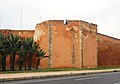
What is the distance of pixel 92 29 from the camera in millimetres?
44188

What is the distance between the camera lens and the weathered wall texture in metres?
40.2

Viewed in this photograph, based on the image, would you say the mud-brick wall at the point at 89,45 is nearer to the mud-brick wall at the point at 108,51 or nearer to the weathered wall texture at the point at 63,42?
the weathered wall texture at the point at 63,42

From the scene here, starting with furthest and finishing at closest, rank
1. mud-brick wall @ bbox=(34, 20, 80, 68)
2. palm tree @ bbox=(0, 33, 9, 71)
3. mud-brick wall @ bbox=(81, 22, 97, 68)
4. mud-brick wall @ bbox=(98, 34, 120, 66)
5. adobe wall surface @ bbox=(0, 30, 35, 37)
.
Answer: mud-brick wall @ bbox=(98, 34, 120, 66) → adobe wall surface @ bbox=(0, 30, 35, 37) → mud-brick wall @ bbox=(81, 22, 97, 68) → mud-brick wall @ bbox=(34, 20, 80, 68) → palm tree @ bbox=(0, 33, 9, 71)

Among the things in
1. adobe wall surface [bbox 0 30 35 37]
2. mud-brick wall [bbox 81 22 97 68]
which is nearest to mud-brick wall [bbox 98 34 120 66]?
mud-brick wall [bbox 81 22 97 68]

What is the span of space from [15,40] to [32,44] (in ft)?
9.82

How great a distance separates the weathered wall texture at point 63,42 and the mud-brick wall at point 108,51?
8.55 metres

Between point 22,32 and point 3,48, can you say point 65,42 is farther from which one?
point 3,48

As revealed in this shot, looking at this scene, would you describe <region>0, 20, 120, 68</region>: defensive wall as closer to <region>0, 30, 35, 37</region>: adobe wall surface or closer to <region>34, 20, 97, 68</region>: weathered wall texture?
<region>34, 20, 97, 68</region>: weathered wall texture

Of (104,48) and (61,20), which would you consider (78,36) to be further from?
(104,48)

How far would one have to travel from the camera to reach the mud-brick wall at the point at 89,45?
4184 cm

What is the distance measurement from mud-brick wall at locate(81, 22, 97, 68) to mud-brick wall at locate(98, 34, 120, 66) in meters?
5.07

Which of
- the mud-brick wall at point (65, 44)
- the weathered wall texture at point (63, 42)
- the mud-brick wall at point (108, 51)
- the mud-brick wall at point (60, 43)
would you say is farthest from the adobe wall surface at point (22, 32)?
the mud-brick wall at point (108, 51)

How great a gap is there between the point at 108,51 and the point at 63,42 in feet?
49.2

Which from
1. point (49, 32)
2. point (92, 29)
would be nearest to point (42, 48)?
point (49, 32)
